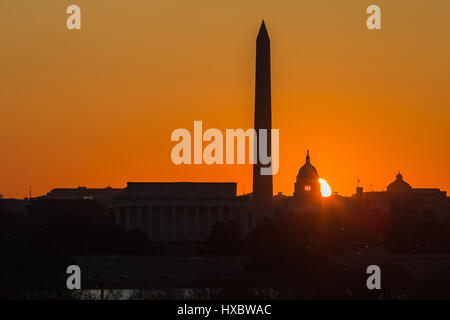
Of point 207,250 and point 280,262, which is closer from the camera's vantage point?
point 280,262

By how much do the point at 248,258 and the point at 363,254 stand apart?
1022 cm

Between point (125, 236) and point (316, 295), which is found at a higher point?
point (125, 236)

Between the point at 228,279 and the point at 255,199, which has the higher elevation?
the point at 255,199

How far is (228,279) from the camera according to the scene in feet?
447

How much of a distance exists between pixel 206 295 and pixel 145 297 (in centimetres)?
420

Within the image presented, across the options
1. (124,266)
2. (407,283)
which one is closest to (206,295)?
(407,283)

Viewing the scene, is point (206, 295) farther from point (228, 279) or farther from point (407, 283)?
point (407, 283)

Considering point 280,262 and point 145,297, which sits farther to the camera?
point 280,262
